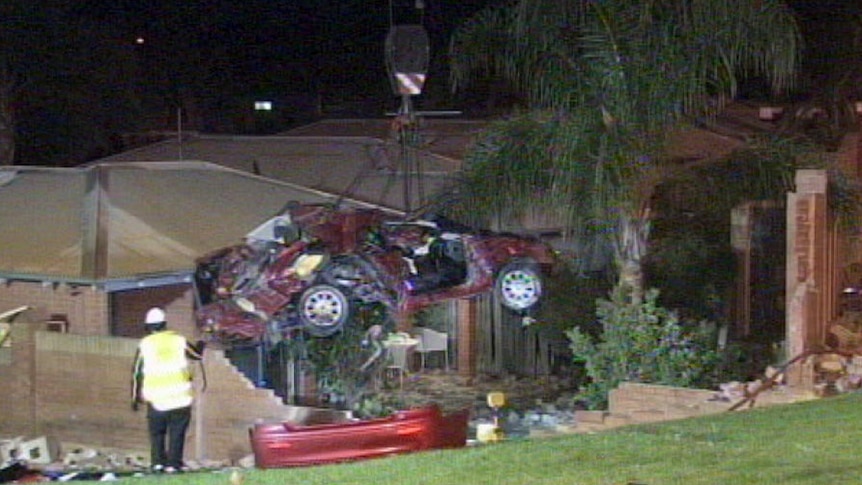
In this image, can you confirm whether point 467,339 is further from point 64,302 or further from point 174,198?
point 64,302

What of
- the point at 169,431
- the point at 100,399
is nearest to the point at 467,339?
the point at 100,399

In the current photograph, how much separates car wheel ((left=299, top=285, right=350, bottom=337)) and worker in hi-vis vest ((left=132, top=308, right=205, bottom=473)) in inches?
159

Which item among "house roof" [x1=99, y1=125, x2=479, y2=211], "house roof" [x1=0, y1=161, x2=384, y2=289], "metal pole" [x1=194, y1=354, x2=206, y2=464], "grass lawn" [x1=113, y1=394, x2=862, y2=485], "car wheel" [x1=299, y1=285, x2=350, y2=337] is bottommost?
"metal pole" [x1=194, y1=354, x2=206, y2=464]

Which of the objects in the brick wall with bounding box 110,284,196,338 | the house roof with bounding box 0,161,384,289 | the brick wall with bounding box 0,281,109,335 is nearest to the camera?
the house roof with bounding box 0,161,384,289

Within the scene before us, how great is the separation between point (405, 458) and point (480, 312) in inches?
479

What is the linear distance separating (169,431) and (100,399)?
3.45m

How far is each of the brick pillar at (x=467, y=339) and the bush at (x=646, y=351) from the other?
508 centimetres

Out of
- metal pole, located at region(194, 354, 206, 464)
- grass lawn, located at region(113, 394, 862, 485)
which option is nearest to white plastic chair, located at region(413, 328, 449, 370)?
metal pole, located at region(194, 354, 206, 464)

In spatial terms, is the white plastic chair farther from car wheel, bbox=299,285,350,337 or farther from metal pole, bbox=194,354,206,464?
metal pole, bbox=194,354,206,464

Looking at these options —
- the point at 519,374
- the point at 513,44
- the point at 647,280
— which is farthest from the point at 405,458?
the point at 519,374

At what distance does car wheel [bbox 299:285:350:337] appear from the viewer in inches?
729

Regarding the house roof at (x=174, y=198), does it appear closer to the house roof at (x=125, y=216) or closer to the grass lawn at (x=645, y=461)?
the house roof at (x=125, y=216)

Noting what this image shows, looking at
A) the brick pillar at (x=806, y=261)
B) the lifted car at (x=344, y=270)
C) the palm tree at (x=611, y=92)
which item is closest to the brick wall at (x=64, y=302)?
the lifted car at (x=344, y=270)

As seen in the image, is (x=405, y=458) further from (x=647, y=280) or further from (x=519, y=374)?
(x=519, y=374)
